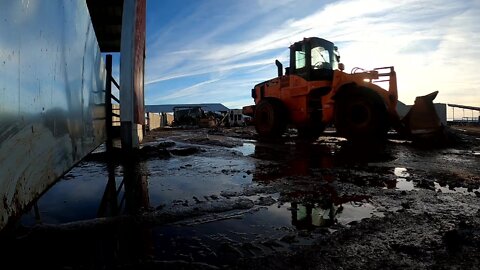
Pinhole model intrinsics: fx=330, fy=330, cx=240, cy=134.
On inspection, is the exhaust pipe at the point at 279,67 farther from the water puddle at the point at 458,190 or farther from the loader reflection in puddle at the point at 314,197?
the water puddle at the point at 458,190

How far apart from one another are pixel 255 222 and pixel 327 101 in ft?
23.8

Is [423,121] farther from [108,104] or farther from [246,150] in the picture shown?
[108,104]

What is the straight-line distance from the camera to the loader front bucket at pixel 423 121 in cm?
794

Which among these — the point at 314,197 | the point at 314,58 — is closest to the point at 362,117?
the point at 314,58

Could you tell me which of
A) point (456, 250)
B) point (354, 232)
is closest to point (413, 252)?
point (456, 250)

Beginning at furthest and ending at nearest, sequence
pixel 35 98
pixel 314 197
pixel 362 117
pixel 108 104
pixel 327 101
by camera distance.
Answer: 1. pixel 327 101
2. pixel 362 117
3. pixel 108 104
4. pixel 314 197
5. pixel 35 98

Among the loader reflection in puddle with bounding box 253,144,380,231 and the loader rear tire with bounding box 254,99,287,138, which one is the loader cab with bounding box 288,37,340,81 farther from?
the loader reflection in puddle with bounding box 253,144,380,231

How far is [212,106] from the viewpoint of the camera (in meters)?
87.5

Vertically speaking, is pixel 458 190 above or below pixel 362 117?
below

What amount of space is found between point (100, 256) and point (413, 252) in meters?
1.64

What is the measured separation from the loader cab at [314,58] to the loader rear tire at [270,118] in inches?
55.8

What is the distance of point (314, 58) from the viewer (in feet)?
33.3

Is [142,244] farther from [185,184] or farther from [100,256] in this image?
[185,184]

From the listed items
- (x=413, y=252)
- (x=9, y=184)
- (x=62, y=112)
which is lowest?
(x=413, y=252)
